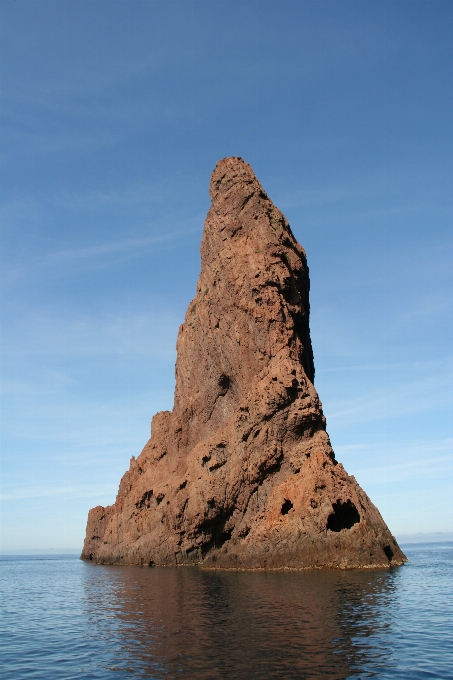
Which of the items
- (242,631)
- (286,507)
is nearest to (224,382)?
(286,507)

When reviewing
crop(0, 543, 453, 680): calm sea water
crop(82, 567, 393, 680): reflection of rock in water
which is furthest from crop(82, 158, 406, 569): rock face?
crop(0, 543, 453, 680): calm sea water

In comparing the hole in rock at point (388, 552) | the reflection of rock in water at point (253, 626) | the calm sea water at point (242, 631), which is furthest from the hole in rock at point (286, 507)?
the calm sea water at point (242, 631)

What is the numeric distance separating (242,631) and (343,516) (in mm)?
29906

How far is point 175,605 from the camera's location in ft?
102

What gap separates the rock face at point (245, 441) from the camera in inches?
1929

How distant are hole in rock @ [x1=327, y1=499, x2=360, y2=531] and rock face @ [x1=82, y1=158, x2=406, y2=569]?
4.7 inches

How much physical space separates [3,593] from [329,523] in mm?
28241

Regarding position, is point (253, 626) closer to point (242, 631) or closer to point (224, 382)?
point (242, 631)

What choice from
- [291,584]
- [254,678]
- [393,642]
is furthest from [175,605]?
[254,678]

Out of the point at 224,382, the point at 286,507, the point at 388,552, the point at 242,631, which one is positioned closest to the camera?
the point at 242,631

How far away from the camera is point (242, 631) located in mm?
22578

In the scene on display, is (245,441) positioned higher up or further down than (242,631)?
higher up

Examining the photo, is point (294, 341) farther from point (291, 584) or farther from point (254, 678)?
point (254, 678)

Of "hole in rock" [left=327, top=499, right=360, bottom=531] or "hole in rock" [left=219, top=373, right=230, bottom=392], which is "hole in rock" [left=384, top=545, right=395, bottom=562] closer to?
"hole in rock" [left=327, top=499, right=360, bottom=531]
